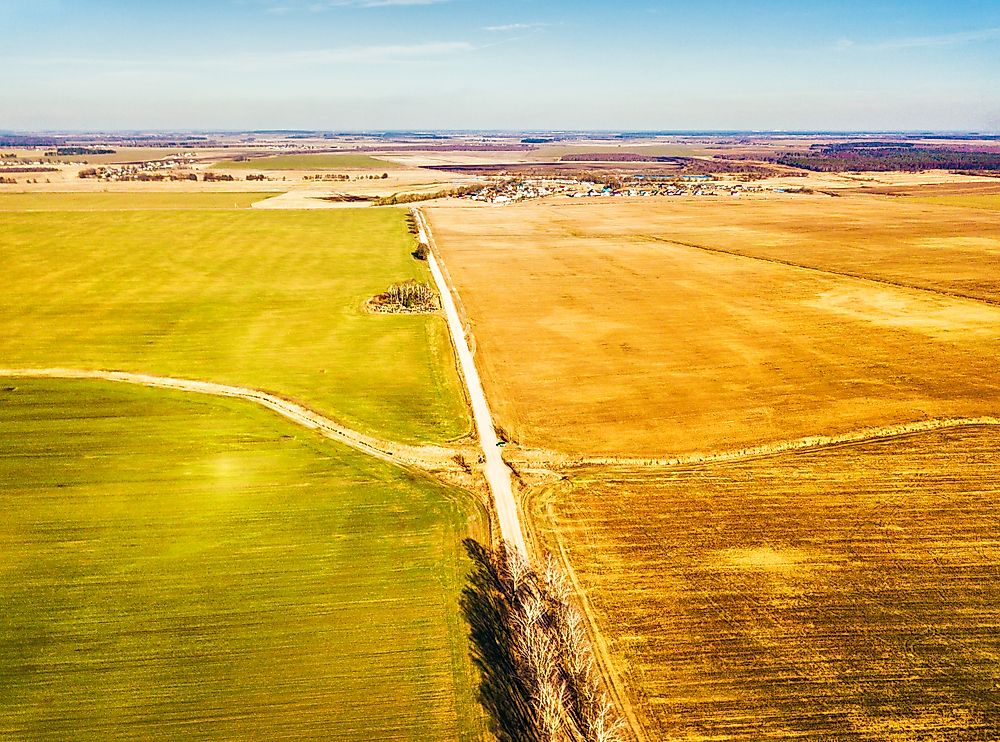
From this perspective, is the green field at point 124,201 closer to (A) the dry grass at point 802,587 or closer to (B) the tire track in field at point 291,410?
(B) the tire track in field at point 291,410

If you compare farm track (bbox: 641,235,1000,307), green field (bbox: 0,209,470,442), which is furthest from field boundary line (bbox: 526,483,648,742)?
farm track (bbox: 641,235,1000,307)

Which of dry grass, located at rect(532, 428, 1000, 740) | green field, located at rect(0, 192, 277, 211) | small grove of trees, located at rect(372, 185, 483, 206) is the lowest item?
dry grass, located at rect(532, 428, 1000, 740)

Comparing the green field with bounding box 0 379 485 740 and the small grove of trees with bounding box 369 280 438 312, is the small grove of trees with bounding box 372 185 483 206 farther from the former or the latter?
the green field with bounding box 0 379 485 740

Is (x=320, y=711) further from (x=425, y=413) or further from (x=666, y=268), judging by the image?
(x=666, y=268)

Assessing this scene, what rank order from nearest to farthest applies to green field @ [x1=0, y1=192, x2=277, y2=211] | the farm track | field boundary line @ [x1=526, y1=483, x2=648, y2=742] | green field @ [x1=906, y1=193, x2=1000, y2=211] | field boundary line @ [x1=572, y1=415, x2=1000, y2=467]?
field boundary line @ [x1=526, y1=483, x2=648, y2=742] < field boundary line @ [x1=572, y1=415, x2=1000, y2=467] < the farm track < green field @ [x1=0, y1=192, x2=277, y2=211] < green field @ [x1=906, y1=193, x2=1000, y2=211]

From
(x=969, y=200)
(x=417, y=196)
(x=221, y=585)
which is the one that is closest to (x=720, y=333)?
(x=221, y=585)

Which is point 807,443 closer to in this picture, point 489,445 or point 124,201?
point 489,445

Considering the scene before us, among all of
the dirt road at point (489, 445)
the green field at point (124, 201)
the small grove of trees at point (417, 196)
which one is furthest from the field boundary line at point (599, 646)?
the green field at point (124, 201)
